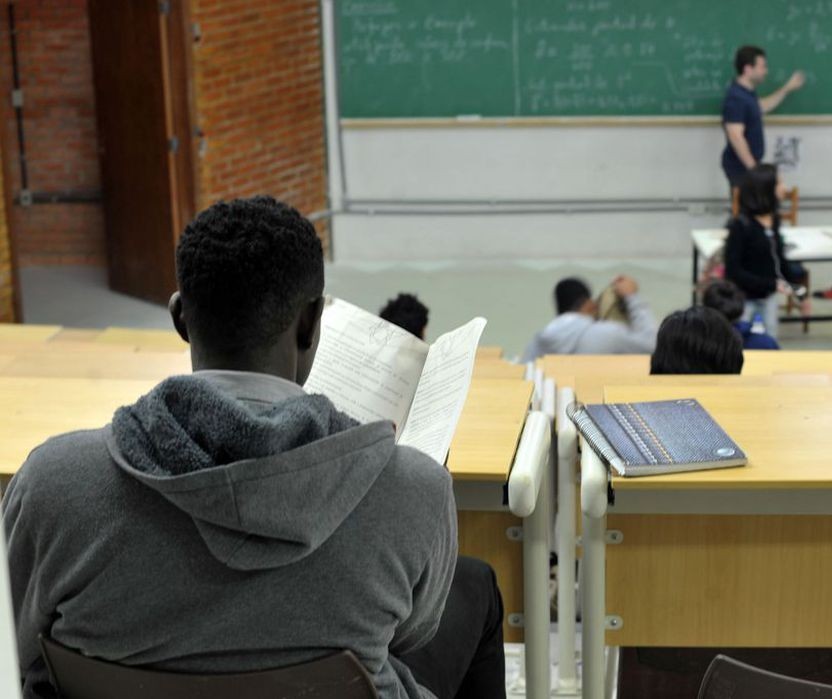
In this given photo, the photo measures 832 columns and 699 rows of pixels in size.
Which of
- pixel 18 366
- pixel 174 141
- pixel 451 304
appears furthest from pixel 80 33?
pixel 18 366

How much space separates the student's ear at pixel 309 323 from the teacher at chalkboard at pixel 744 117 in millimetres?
6578

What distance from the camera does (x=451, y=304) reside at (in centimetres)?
799

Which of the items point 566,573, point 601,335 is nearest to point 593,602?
point 566,573

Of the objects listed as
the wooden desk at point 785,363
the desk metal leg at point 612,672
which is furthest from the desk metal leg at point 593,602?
the wooden desk at point 785,363

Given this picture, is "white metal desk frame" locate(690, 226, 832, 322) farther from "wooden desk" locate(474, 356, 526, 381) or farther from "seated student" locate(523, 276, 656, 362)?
"wooden desk" locate(474, 356, 526, 381)

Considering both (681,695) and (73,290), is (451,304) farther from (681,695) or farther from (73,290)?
(681,695)

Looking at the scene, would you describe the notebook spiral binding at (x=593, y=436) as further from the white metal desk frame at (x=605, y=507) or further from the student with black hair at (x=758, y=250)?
the student with black hair at (x=758, y=250)

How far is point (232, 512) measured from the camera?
158cm

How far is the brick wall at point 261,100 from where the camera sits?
25.2 ft

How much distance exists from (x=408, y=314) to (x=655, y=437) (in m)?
2.53

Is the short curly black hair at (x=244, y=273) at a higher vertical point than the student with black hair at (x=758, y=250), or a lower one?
higher

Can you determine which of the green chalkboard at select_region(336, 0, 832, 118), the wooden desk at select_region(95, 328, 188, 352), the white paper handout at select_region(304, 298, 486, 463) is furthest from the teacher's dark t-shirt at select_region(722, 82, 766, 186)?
the white paper handout at select_region(304, 298, 486, 463)

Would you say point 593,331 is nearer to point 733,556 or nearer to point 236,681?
point 733,556

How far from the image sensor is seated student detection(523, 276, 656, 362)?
5.51 meters
